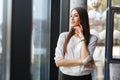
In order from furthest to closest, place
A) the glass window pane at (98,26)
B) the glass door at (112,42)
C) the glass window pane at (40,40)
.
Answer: the glass window pane at (40,40) < the glass window pane at (98,26) < the glass door at (112,42)

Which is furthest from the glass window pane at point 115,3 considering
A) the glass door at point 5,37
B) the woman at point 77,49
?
→ the glass door at point 5,37

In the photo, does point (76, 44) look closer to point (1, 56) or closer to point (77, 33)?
point (77, 33)

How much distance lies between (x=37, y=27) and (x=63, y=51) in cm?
66

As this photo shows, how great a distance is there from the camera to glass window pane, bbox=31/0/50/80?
2.56 metres

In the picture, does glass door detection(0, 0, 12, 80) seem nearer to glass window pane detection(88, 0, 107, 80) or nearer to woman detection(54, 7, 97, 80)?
woman detection(54, 7, 97, 80)

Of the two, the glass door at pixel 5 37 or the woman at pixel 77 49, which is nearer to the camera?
the woman at pixel 77 49

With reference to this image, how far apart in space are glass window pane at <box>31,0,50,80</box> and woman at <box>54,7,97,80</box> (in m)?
0.58

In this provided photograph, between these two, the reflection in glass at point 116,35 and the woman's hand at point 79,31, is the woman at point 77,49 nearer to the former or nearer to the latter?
the woman's hand at point 79,31

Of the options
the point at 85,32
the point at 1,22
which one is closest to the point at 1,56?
the point at 1,22

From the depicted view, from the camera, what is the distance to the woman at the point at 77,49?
2.01 m

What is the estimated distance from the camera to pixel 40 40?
8.62 feet

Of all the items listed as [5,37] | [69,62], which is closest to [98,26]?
[69,62]

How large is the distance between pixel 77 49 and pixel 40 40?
2.28 ft

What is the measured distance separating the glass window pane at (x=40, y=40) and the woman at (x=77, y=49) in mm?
581
